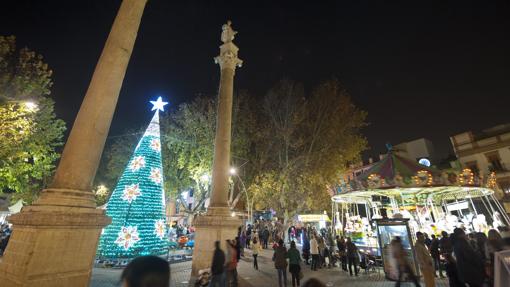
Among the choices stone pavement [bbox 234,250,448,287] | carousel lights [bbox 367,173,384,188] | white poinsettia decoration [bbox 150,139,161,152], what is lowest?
stone pavement [bbox 234,250,448,287]

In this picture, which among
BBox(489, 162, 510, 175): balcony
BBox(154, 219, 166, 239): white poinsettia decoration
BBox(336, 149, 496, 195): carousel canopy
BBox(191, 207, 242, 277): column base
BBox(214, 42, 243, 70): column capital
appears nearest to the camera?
BBox(191, 207, 242, 277): column base

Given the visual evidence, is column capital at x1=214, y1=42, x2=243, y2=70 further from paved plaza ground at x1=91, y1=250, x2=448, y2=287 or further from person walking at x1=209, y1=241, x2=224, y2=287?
paved plaza ground at x1=91, y1=250, x2=448, y2=287

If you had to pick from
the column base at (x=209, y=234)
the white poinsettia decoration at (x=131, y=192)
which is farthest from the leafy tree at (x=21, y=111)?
the column base at (x=209, y=234)

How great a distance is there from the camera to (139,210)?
11.3 m

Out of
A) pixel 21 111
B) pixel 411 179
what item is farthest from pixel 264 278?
pixel 21 111

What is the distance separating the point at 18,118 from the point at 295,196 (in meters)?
17.9

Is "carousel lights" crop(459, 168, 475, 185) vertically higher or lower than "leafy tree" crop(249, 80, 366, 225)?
lower

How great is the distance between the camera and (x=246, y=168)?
23812 millimetres

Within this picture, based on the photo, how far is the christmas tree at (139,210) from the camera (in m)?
10.8

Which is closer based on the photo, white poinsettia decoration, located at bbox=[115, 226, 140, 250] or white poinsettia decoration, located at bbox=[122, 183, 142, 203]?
white poinsettia decoration, located at bbox=[115, 226, 140, 250]

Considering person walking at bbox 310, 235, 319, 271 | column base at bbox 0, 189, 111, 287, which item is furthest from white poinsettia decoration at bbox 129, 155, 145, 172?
person walking at bbox 310, 235, 319, 271

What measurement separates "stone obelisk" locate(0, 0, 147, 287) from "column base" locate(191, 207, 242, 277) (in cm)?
446

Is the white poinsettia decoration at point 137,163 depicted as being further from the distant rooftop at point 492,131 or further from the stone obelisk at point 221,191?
the distant rooftop at point 492,131

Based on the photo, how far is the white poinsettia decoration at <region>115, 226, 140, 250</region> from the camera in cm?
1075
